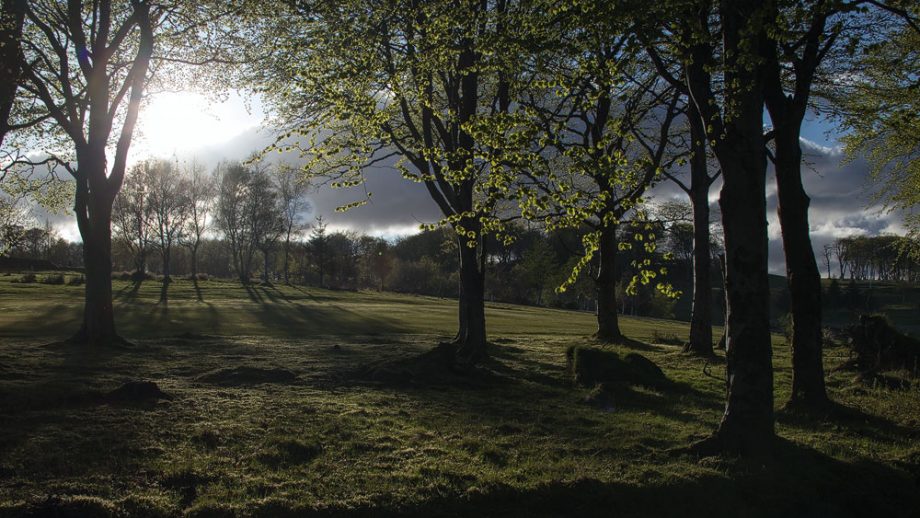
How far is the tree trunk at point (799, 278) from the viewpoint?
34.8 feet

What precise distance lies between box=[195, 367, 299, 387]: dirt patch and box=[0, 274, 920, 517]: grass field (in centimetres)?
4

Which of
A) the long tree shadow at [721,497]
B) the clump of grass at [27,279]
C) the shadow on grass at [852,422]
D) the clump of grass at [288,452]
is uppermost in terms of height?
the clump of grass at [27,279]

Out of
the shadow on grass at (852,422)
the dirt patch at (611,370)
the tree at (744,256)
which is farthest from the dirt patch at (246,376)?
the shadow on grass at (852,422)

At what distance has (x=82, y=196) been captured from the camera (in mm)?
19297

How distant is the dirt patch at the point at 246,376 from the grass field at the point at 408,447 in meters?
0.04

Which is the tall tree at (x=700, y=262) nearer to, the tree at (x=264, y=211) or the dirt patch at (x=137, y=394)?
the dirt patch at (x=137, y=394)

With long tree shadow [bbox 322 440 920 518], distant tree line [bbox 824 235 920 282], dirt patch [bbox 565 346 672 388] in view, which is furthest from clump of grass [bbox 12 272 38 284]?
distant tree line [bbox 824 235 920 282]

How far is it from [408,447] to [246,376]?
636 cm

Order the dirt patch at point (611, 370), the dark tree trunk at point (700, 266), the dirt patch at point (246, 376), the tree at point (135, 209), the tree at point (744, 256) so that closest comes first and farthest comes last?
the tree at point (744, 256)
the dirt patch at point (246, 376)
the dirt patch at point (611, 370)
the dark tree trunk at point (700, 266)
the tree at point (135, 209)

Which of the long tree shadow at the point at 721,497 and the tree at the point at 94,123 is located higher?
the tree at the point at 94,123

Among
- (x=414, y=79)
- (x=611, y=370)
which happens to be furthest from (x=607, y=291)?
(x=414, y=79)

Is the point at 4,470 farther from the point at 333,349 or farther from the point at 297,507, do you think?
the point at 333,349

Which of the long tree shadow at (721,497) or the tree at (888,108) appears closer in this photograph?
the long tree shadow at (721,497)

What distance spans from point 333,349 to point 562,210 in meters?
10.9
